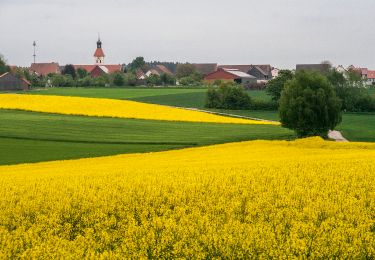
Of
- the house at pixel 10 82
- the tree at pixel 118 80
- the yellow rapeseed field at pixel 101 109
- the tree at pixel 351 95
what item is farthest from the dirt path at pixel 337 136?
the tree at pixel 118 80

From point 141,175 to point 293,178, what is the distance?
4437 mm

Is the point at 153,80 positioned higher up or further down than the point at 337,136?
higher up

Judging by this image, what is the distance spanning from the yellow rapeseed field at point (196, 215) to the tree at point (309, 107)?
3442 centimetres

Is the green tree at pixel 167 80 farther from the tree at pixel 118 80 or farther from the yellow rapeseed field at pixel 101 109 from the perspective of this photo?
the yellow rapeseed field at pixel 101 109

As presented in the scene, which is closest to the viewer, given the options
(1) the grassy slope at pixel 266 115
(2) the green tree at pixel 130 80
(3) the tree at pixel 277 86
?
(1) the grassy slope at pixel 266 115

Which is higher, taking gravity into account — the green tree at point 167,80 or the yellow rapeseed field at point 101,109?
the green tree at point 167,80

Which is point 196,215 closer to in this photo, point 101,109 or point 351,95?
point 101,109

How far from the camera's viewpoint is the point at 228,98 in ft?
305

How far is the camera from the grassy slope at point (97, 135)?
3809 cm

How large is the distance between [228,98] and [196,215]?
264 feet

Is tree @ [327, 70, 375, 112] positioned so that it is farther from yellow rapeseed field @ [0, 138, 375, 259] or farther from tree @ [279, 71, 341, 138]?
yellow rapeseed field @ [0, 138, 375, 259]

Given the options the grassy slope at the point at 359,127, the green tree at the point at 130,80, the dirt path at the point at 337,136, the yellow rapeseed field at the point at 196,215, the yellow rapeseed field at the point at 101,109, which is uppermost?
the green tree at the point at 130,80

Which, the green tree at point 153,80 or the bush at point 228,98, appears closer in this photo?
the bush at point 228,98

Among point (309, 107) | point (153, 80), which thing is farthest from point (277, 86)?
point (153, 80)
